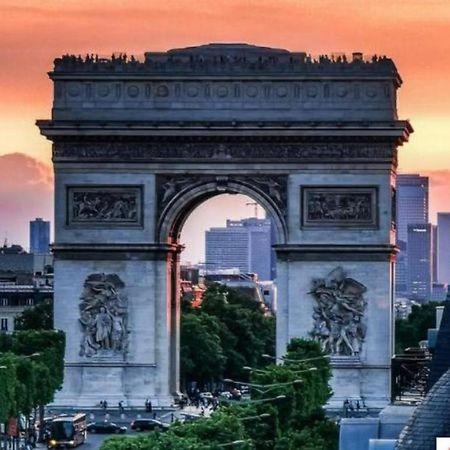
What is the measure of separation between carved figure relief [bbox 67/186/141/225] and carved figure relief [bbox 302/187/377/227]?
531 centimetres

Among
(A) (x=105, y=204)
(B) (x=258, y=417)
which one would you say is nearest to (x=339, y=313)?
(A) (x=105, y=204)

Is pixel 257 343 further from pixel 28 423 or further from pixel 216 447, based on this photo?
pixel 216 447

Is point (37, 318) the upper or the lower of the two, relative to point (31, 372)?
upper

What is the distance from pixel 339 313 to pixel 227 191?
5.24 m

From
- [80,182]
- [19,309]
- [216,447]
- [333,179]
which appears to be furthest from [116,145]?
[19,309]

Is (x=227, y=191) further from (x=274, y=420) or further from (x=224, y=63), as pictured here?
(x=274, y=420)

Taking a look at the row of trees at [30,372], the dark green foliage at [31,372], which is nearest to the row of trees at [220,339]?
the row of trees at [30,372]

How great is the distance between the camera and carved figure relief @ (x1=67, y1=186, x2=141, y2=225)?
277 feet

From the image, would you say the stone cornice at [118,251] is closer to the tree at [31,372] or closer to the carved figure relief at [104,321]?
the carved figure relief at [104,321]

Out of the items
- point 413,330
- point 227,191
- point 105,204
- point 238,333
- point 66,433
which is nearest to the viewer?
point 66,433

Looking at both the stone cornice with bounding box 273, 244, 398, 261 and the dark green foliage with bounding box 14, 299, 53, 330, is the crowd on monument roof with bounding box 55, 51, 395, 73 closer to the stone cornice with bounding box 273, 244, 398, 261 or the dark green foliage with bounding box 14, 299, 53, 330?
the stone cornice with bounding box 273, 244, 398, 261

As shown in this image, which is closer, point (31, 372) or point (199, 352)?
point (31, 372)

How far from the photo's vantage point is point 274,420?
2381 inches

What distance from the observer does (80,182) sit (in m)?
84.4
